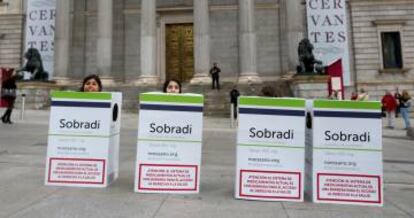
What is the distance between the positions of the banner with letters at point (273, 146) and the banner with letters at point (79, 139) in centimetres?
217

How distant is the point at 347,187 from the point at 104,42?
2546cm

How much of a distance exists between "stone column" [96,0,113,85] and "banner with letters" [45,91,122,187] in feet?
74.1

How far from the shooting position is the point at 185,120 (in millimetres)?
5980

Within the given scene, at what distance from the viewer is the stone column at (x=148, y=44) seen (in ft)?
90.7

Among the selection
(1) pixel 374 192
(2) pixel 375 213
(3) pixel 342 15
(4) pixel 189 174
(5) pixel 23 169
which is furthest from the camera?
(3) pixel 342 15

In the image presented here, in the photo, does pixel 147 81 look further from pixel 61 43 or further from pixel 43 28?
pixel 43 28

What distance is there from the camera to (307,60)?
24.3 m

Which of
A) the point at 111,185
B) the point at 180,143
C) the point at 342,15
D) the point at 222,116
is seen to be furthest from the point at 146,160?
the point at 342,15

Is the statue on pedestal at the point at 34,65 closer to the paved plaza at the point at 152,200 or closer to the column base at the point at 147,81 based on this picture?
the column base at the point at 147,81

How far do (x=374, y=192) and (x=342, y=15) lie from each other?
89.4 feet

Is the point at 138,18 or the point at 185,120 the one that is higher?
the point at 138,18

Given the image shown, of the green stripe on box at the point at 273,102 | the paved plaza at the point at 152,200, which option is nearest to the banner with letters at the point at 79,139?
the paved plaza at the point at 152,200

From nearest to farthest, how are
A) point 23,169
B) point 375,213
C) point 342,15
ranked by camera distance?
point 375,213 < point 23,169 < point 342,15

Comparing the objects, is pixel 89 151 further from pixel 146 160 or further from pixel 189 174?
pixel 189 174
